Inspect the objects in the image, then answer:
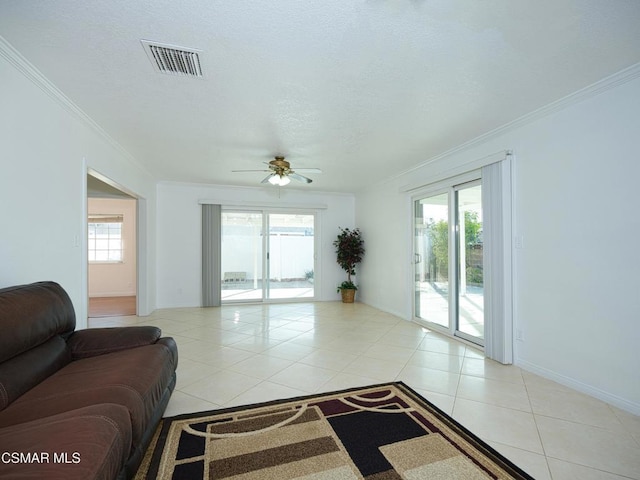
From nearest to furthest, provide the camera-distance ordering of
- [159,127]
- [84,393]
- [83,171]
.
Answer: [84,393] < [83,171] < [159,127]

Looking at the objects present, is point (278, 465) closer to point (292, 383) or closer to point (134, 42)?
point (292, 383)

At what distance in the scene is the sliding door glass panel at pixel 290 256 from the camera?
21.6 ft

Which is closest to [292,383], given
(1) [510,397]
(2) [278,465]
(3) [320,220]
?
(2) [278,465]

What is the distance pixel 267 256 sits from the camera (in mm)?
6496

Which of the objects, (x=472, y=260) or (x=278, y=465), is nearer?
(x=278, y=465)

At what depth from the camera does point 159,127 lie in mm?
3205

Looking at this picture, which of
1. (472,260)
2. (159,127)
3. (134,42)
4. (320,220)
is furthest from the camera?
(320,220)

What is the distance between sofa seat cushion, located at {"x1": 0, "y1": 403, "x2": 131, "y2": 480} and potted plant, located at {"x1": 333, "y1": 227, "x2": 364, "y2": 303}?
5.51 m

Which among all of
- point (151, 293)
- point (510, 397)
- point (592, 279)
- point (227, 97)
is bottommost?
point (510, 397)

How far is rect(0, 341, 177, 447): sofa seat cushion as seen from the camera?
1391 mm

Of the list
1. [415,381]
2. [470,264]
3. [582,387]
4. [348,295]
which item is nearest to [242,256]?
[348,295]

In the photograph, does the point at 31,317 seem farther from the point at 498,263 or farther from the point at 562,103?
the point at 562,103

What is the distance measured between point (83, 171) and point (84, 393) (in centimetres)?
231

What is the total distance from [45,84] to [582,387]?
16.2 ft
